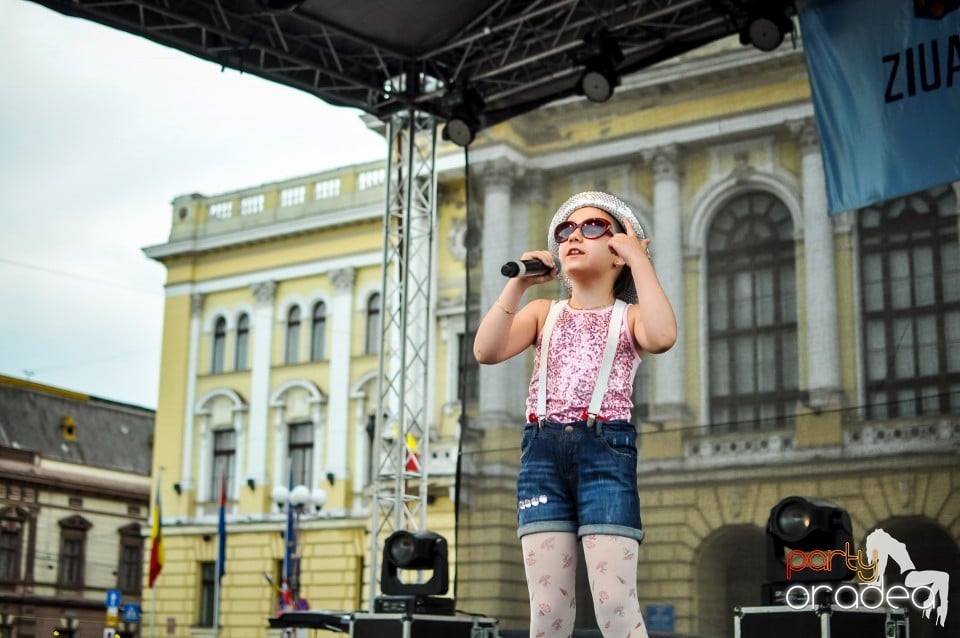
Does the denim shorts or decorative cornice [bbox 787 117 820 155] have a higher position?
decorative cornice [bbox 787 117 820 155]

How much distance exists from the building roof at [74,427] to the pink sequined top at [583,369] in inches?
1091

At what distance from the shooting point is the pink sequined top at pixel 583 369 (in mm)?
2994

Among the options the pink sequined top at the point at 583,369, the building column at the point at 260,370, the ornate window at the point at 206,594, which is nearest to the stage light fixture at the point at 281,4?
the pink sequined top at the point at 583,369

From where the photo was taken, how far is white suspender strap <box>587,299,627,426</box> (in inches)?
117

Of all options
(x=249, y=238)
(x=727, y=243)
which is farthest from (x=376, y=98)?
(x=249, y=238)

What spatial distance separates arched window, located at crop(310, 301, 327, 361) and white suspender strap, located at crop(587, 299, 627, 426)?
2011 cm

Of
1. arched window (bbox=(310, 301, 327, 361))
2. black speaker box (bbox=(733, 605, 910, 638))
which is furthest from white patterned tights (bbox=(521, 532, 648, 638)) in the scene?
arched window (bbox=(310, 301, 327, 361))

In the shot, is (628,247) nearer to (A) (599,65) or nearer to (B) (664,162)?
(A) (599,65)

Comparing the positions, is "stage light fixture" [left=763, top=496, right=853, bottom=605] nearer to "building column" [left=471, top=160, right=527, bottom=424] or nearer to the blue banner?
the blue banner

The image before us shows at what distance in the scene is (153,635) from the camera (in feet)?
77.1

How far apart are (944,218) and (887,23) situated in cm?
148

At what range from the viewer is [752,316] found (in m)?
9.02

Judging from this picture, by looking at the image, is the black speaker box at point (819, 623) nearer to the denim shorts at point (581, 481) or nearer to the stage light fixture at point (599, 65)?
the denim shorts at point (581, 481)

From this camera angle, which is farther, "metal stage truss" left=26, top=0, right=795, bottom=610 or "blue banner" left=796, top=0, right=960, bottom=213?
"metal stage truss" left=26, top=0, right=795, bottom=610
